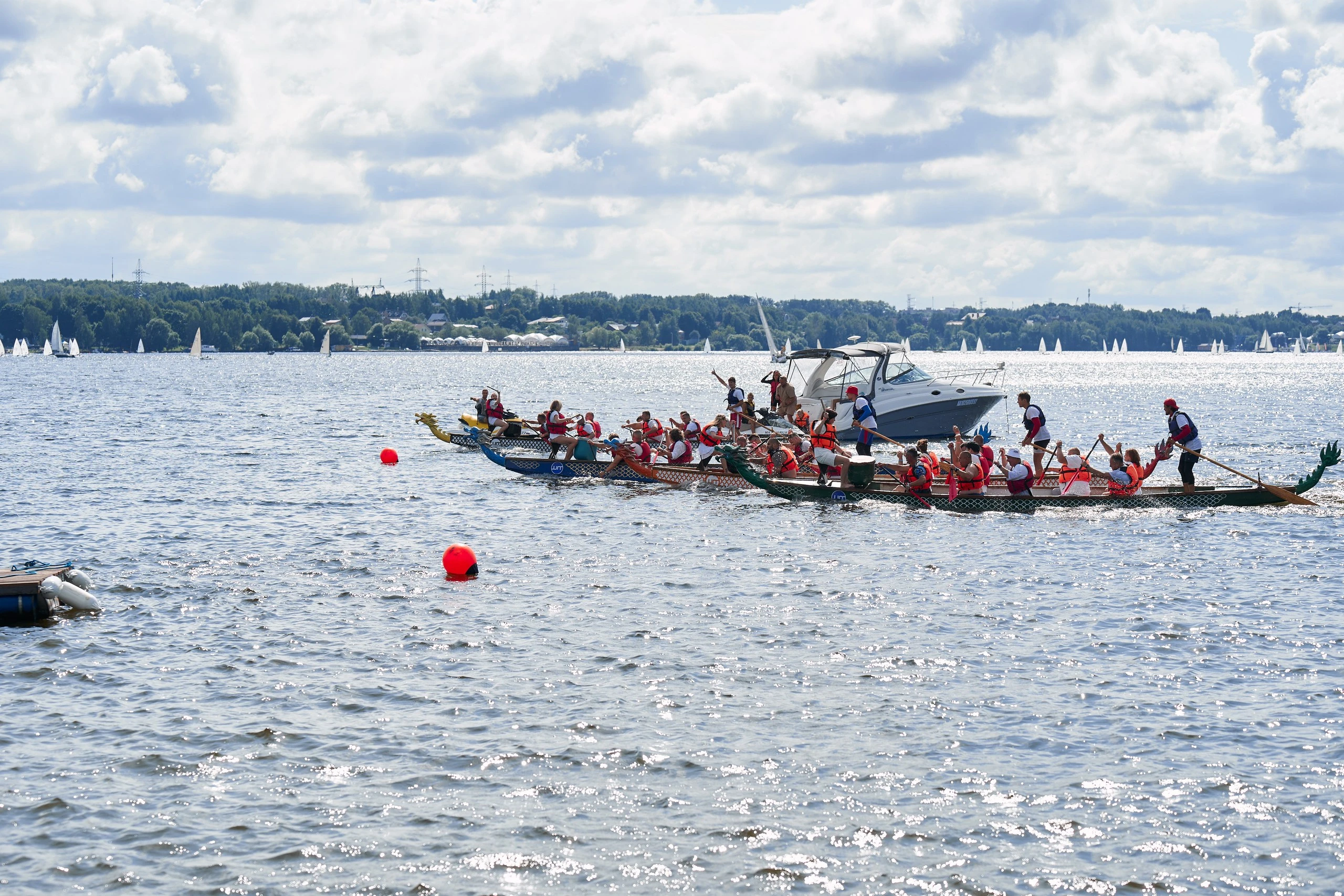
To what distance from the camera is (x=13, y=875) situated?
35.8ft

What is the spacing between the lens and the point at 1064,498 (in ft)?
98.4

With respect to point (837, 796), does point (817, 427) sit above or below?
above

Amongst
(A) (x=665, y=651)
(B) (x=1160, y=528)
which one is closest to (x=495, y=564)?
(A) (x=665, y=651)

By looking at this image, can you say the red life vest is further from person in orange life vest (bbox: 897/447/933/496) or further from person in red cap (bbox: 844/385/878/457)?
person in red cap (bbox: 844/385/878/457)

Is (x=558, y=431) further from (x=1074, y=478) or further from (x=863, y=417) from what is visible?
(x=1074, y=478)

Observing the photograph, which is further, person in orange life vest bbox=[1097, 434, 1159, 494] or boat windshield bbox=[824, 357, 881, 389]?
boat windshield bbox=[824, 357, 881, 389]

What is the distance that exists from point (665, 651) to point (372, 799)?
237 inches

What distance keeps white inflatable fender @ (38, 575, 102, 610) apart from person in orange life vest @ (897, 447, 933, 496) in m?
17.9

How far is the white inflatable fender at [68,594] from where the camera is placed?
63.7ft

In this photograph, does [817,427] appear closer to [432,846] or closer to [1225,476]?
[1225,476]

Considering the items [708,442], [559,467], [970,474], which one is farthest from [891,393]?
[970,474]

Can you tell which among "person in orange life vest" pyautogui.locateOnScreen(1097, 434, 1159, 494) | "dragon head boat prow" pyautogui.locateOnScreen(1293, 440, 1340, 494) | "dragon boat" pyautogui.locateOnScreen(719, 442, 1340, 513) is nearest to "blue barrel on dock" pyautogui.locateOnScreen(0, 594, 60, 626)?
"dragon boat" pyautogui.locateOnScreen(719, 442, 1340, 513)

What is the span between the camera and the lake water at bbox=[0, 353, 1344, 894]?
442 inches

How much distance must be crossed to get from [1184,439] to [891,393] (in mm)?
15992
